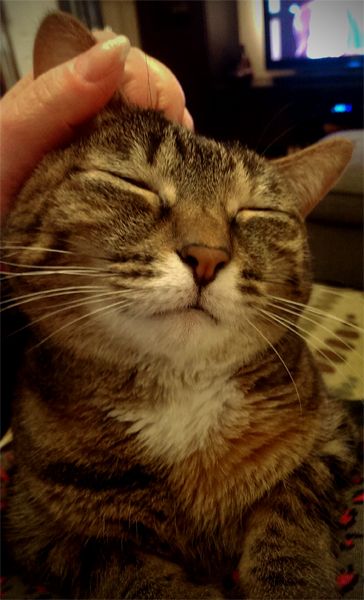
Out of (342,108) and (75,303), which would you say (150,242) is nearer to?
(75,303)

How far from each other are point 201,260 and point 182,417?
0.23 m

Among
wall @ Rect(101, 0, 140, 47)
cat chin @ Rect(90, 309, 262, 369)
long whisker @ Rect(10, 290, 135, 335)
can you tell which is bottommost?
cat chin @ Rect(90, 309, 262, 369)

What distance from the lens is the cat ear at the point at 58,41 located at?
28.1 inches

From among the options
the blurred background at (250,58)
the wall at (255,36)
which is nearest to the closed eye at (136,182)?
the blurred background at (250,58)

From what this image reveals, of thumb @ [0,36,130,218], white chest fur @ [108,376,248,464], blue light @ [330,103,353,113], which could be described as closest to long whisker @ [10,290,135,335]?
white chest fur @ [108,376,248,464]

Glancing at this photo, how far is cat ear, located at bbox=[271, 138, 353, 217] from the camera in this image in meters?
0.84

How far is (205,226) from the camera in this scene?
0.59 meters

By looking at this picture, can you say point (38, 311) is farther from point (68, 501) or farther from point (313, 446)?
point (313, 446)

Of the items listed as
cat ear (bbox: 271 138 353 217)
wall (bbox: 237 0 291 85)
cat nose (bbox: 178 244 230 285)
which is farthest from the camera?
wall (bbox: 237 0 291 85)

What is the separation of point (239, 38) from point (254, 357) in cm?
371

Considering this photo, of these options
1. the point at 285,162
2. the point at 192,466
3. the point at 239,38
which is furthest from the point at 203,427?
the point at 239,38

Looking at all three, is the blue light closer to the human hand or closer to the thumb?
the human hand

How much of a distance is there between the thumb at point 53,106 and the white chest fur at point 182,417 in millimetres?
406

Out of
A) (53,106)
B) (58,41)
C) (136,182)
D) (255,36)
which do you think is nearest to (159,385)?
(136,182)
